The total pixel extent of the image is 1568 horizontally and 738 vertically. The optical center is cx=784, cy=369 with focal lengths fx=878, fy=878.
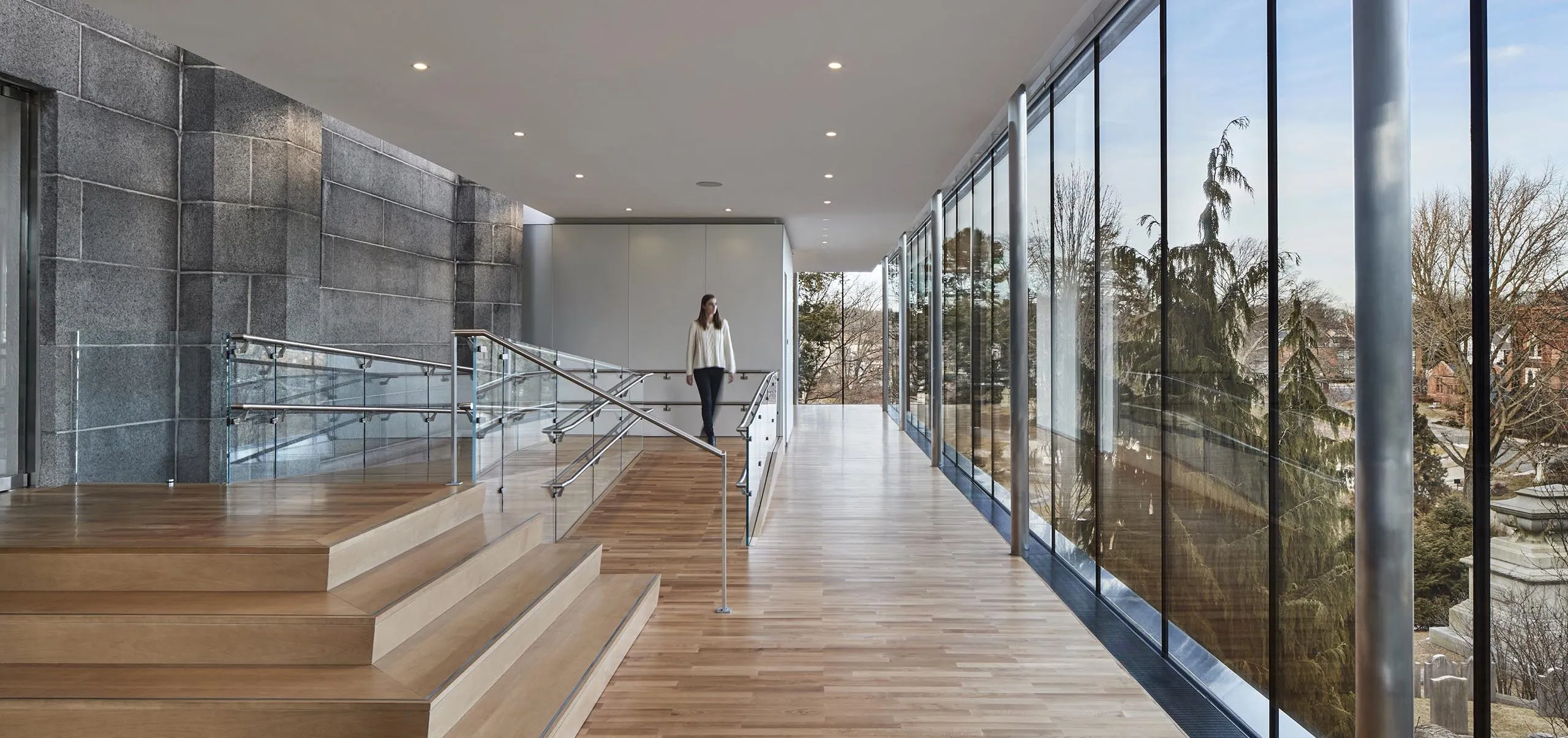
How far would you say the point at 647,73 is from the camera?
519cm

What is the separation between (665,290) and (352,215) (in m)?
4.02

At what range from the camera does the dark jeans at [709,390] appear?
9.70 m

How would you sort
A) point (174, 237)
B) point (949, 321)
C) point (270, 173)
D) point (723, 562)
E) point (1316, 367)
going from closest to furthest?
1. point (1316, 367)
2. point (723, 562)
3. point (174, 237)
4. point (270, 173)
5. point (949, 321)

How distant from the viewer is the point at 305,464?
5.48 metres

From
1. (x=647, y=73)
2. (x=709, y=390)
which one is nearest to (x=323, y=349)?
(x=647, y=73)

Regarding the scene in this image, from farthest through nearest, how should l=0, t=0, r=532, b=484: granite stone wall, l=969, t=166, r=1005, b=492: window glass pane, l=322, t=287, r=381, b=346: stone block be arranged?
l=322, t=287, r=381, b=346: stone block
l=969, t=166, r=1005, b=492: window glass pane
l=0, t=0, r=532, b=484: granite stone wall

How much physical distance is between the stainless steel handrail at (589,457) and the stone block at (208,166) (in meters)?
3.49

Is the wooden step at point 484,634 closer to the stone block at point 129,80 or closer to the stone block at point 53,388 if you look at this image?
the stone block at point 53,388

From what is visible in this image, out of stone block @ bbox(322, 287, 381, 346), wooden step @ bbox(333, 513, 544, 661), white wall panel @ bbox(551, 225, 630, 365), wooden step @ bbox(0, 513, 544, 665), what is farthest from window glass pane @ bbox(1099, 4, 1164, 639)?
white wall panel @ bbox(551, 225, 630, 365)

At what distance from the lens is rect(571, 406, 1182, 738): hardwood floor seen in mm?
3221

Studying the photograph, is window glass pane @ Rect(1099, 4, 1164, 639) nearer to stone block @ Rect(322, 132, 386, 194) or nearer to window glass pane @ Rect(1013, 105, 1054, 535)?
window glass pane @ Rect(1013, 105, 1054, 535)

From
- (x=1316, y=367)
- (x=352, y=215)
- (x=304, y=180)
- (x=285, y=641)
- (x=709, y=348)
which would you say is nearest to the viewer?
(x=1316, y=367)

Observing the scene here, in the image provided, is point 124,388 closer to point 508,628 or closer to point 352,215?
point 508,628

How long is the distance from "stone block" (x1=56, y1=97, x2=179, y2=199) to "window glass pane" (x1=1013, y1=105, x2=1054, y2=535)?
20.8 feet
